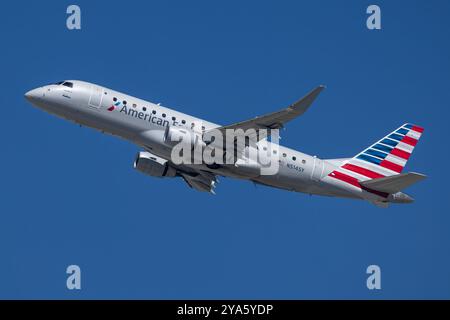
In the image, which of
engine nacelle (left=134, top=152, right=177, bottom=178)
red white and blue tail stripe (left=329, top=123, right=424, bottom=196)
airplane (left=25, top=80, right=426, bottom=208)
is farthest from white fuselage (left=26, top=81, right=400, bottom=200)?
red white and blue tail stripe (left=329, top=123, right=424, bottom=196)

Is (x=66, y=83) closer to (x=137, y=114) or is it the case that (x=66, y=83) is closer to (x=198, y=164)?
(x=137, y=114)

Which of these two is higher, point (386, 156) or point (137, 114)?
point (137, 114)

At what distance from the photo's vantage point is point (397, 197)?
177ft

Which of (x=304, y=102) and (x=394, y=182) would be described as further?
(x=394, y=182)

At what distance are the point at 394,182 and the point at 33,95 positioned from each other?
23.6 metres

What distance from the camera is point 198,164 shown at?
52.1 m

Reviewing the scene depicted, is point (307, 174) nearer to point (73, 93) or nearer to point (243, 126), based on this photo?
point (243, 126)

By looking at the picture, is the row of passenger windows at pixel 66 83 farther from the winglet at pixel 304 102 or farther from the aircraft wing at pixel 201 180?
the winglet at pixel 304 102

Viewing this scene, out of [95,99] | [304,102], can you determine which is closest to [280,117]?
[304,102]

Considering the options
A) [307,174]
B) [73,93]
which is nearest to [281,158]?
[307,174]

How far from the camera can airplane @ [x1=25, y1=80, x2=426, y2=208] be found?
51.3 m

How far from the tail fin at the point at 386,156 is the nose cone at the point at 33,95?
802 inches

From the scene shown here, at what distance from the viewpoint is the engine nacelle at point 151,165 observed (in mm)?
55438

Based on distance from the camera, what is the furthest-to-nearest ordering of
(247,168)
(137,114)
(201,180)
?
1. (201,180)
2. (247,168)
3. (137,114)
